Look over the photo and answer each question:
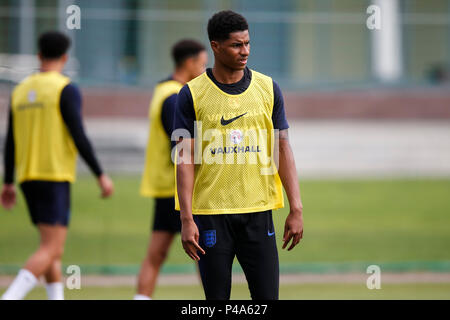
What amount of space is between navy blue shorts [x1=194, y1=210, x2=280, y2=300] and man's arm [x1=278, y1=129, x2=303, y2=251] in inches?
5.2

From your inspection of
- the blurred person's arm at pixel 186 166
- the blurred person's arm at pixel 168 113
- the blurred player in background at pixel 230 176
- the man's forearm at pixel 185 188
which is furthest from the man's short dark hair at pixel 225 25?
the blurred person's arm at pixel 168 113

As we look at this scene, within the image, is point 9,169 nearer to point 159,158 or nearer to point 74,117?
point 74,117

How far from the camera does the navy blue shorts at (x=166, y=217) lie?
668 centimetres

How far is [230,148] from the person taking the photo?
4539 mm

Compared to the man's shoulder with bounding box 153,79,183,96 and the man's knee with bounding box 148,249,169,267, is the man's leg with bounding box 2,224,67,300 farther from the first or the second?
the man's shoulder with bounding box 153,79,183,96

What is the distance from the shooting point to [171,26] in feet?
81.4

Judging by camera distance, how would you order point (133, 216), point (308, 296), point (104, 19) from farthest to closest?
point (104, 19), point (133, 216), point (308, 296)

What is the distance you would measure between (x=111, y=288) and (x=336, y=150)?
1393 cm

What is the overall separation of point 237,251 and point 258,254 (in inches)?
5.3

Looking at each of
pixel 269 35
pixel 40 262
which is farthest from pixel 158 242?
pixel 269 35

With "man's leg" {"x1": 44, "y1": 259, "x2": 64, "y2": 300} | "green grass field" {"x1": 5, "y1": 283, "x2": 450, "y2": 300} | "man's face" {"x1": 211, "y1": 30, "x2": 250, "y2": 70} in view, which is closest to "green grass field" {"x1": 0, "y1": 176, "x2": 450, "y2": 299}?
"green grass field" {"x1": 5, "y1": 283, "x2": 450, "y2": 300}

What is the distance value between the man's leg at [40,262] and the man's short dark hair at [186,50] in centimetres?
185

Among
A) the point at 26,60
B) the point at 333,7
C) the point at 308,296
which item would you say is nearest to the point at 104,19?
the point at 26,60

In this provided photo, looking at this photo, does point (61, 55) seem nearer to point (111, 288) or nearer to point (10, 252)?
point (111, 288)
